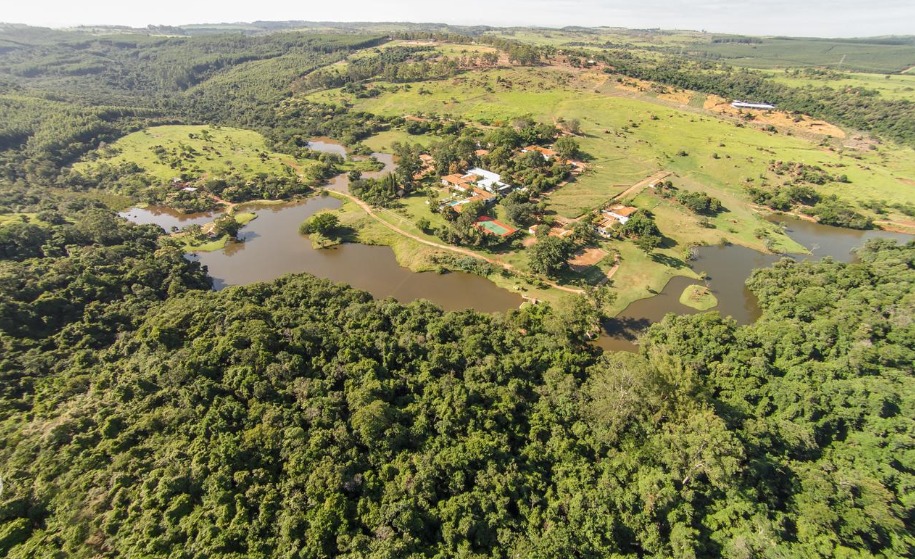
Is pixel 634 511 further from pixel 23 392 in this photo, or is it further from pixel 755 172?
pixel 755 172

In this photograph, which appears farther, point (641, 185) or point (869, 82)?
point (869, 82)

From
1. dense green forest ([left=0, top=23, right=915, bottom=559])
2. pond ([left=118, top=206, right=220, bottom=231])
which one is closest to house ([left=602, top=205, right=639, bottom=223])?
dense green forest ([left=0, top=23, right=915, bottom=559])

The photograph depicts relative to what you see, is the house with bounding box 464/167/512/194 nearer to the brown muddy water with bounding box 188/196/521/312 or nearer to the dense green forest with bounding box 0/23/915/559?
the brown muddy water with bounding box 188/196/521/312

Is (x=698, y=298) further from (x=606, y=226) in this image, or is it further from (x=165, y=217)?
(x=165, y=217)

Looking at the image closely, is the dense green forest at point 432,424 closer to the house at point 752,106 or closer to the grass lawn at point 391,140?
the grass lawn at point 391,140

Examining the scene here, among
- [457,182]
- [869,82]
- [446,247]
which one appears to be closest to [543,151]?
[457,182]
